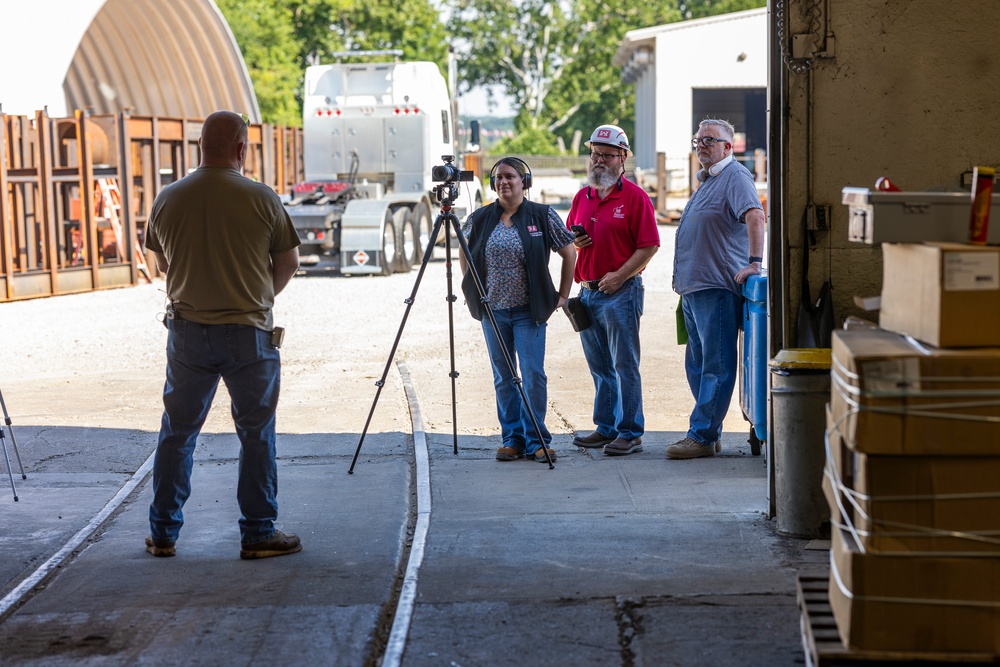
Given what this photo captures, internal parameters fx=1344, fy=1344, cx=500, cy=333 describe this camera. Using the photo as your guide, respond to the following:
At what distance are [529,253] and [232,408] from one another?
8.89 feet

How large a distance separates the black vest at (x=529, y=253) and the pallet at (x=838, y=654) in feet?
13.2

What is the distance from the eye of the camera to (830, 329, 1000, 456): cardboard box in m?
3.85

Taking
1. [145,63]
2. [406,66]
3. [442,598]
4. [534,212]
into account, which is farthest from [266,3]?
[442,598]

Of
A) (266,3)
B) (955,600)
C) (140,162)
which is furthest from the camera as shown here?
(266,3)

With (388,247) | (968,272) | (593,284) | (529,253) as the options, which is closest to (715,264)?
(593,284)

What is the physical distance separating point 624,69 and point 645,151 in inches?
431

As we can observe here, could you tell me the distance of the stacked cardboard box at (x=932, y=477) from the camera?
3859 millimetres

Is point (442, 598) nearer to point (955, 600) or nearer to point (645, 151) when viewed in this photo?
point (955, 600)

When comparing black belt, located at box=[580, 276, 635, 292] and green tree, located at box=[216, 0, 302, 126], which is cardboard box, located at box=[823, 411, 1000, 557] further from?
green tree, located at box=[216, 0, 302, 126]

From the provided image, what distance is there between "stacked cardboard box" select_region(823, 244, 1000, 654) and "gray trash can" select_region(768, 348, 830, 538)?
1.99m

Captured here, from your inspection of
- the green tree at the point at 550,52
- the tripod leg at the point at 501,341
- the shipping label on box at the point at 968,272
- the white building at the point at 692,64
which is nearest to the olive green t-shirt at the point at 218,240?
the tripod leg at the point at 501,341

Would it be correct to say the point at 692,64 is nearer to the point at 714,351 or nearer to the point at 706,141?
the point at 706,141

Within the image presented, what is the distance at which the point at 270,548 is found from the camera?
611 cm

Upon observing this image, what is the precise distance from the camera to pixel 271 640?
4945 millimetres
